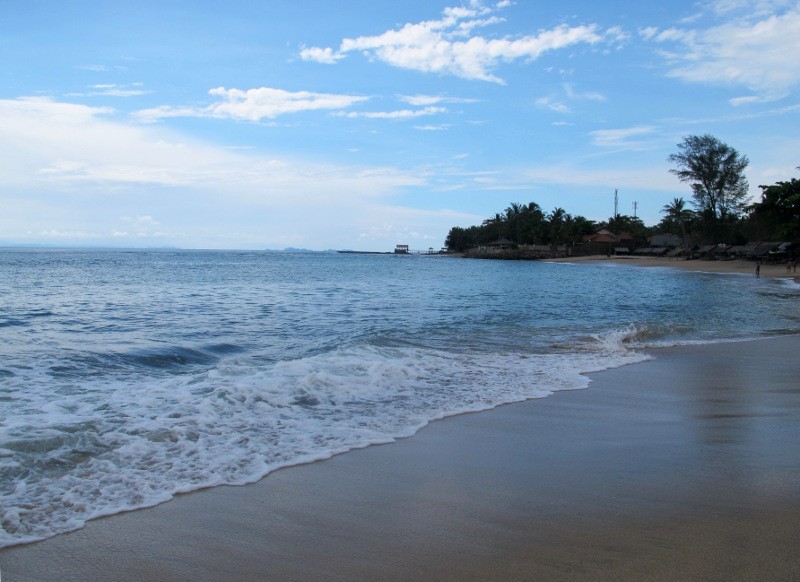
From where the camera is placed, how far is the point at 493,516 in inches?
144

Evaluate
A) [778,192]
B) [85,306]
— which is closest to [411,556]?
[85,306]

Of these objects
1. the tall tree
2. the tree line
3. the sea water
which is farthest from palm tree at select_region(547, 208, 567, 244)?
the sea water

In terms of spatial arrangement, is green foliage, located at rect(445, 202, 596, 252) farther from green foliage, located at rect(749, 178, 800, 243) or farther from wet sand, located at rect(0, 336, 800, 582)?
wet sand, located at rect(0, 336, 800, 582)

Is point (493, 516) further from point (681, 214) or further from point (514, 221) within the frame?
point (514, 221)

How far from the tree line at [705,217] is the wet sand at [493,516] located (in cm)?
4748

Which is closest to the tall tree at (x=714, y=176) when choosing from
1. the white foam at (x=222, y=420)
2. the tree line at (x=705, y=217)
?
the tree line at (x=705, y=217)

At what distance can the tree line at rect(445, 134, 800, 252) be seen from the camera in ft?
154

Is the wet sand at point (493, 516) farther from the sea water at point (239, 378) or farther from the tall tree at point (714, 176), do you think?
the tall tree at point (714, 176)

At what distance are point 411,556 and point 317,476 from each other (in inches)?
56.6

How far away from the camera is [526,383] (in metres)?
8.05

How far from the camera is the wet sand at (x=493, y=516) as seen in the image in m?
3.03

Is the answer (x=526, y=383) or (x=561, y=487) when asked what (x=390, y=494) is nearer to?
(x=561, y=487)

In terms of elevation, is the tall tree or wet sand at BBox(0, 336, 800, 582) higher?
the tall tree

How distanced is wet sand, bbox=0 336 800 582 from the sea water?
1.39ft
